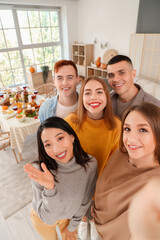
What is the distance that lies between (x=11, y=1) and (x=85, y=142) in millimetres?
4696

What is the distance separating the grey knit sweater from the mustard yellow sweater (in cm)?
13

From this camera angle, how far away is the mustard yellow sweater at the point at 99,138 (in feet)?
3.52

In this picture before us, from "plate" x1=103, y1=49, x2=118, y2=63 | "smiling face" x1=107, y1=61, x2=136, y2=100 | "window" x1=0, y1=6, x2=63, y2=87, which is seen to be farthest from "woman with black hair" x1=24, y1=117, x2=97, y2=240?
"window" x1=0, y1=6, x2=63, y2=87

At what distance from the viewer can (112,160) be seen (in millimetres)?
947

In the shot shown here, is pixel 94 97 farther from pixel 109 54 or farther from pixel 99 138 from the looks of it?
pixel 109 54

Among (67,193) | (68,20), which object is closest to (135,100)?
(67,193)

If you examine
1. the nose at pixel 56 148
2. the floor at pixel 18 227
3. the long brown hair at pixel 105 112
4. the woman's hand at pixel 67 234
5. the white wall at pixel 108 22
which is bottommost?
the floor at pixel 18 227

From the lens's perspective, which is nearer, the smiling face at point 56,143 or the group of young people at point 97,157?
the group of young people at point 97,157

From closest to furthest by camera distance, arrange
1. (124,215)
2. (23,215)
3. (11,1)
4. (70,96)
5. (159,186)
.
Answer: (159,186) < (124,215) < (70,96) < (23,215) < (11,1)

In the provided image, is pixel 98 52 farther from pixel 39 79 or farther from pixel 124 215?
pixel 124 215

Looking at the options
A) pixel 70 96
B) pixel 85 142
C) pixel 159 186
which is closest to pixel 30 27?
pixel 70 96

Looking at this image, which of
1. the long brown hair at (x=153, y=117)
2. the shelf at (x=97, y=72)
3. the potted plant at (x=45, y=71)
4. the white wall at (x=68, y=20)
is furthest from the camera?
the shelf at (x=97, y=72)

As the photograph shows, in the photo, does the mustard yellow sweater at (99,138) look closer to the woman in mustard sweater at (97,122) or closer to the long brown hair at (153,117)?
the woman in mustard sweater at (97,122)

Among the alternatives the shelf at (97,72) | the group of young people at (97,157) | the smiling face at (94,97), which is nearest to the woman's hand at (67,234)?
the group of young people at (97,157)
